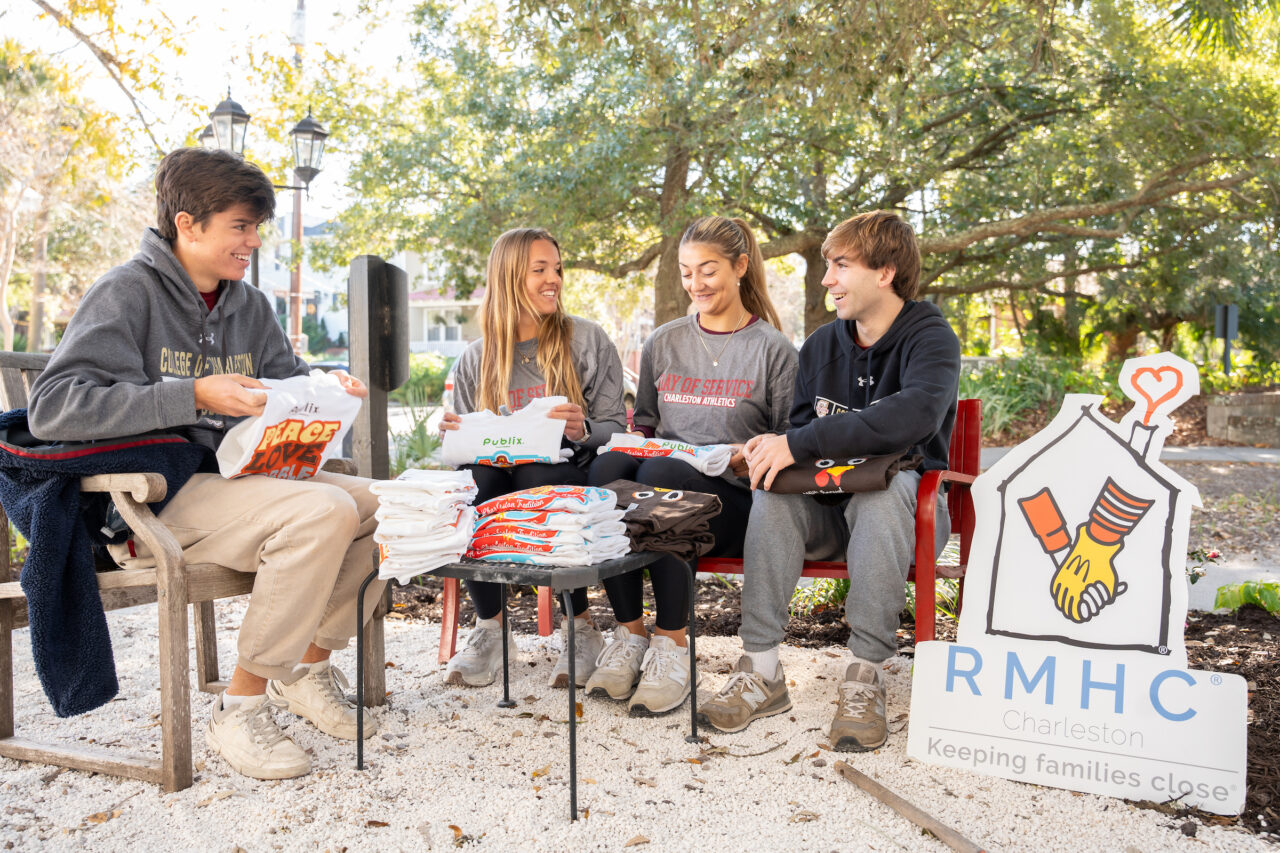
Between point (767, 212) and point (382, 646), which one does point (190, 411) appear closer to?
point (382, 646)

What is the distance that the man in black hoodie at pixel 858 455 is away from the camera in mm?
2637

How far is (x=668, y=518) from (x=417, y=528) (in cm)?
66

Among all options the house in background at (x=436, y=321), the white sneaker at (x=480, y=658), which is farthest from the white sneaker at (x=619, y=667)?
the house in background at (x=436, y=321)

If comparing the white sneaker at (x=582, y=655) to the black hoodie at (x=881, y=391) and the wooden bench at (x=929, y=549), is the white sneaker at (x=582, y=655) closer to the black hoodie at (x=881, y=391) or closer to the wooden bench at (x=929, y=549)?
the wooden bench at (x=929, y=549)

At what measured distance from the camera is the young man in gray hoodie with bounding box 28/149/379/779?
232cm

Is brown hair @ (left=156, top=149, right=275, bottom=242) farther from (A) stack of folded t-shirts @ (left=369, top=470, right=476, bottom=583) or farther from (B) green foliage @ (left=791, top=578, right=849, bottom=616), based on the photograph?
(B) green foliage @ (left=791, top=578, right=849, bottom=616)

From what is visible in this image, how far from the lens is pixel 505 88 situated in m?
9.42

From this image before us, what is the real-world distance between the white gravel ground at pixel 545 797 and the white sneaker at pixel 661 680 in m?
0.05

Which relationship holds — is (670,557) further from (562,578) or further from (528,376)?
(528,376)

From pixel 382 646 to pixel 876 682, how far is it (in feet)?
4.96

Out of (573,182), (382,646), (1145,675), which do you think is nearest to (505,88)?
(573,182)

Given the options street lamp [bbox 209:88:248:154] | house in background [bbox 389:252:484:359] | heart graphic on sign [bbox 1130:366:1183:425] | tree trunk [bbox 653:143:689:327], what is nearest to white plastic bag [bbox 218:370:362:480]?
heart graphic on sign [bbox 1130:366:1183:425]

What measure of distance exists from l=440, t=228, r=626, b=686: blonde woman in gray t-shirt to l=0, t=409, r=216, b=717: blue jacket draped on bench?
1.10 meters

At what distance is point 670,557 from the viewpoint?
277 centimetres
